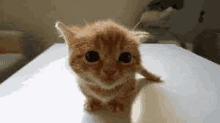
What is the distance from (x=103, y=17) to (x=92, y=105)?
890mm

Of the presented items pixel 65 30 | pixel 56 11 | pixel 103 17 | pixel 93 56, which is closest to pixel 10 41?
pixel 56 11

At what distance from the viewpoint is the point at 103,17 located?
1.26m

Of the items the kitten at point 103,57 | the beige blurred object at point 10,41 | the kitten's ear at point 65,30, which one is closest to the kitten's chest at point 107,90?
the kitten at point 103,57

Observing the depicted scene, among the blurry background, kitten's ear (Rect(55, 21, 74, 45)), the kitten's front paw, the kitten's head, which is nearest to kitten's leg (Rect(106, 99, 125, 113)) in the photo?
the kitten's front paw

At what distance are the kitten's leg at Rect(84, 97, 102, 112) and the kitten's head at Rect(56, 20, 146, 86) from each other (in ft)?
0.53

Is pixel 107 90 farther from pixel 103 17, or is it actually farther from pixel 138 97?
pixel 103 17

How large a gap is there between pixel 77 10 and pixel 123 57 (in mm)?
1063

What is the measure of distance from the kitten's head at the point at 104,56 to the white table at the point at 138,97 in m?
0.10

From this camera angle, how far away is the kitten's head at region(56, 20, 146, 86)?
0.43 m

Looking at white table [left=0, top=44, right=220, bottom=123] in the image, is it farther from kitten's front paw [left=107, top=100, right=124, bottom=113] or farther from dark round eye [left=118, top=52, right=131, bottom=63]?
dark round eye [left=118, top=52, right=131, bottom=63]

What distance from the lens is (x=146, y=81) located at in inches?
31.3

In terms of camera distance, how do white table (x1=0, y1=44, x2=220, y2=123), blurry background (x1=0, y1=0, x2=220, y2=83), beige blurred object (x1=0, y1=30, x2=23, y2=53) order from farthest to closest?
blurry background (x1=0, y1=0, x2=220, y2=83) → beige blurred object (x1=0, y1=30, x2=23, y2=53) → white table (x1=0, y1=44, x2=220, y2=123)

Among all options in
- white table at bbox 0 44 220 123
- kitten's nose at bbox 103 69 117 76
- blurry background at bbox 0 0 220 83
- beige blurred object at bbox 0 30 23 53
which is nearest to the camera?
kitten's nose at bbox 103 69 117 76

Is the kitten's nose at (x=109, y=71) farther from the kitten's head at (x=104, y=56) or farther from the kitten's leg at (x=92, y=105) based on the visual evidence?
the kitten's leg at (x=92, y=105)
